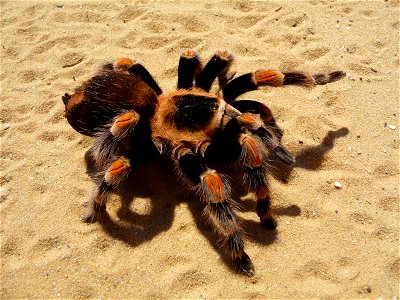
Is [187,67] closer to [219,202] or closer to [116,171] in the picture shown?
[116,171]

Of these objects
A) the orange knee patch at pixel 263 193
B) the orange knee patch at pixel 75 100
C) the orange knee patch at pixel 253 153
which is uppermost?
the orange knee patch at pixel 75 100

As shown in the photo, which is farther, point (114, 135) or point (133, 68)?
point (133, 68)

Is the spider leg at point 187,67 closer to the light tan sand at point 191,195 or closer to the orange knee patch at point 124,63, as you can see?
the orange knee patch at point 124,63

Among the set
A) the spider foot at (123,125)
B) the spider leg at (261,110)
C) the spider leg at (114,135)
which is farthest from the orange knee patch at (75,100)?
the spider leg at (261,110)

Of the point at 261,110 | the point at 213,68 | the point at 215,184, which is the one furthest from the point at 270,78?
the point at 215,184

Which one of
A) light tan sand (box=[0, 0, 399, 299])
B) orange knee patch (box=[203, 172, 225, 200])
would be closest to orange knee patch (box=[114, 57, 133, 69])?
light tan sand (box=[0, 0, 399, 299])

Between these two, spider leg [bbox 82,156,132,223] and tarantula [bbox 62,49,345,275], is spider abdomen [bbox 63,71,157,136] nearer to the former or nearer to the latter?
tarantula [bbox 62,49,345,275]

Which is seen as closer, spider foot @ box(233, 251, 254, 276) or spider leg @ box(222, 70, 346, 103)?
spider foot @ box(233, 251, 254, 276)
